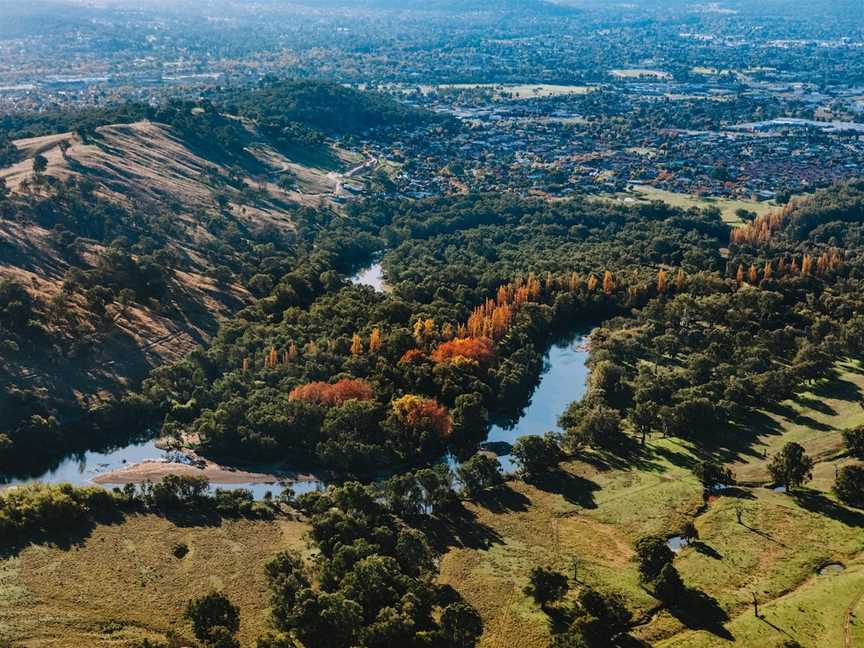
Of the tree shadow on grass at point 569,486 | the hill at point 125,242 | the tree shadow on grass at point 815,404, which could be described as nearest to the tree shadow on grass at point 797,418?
the tree shadow on grass at point 815,404

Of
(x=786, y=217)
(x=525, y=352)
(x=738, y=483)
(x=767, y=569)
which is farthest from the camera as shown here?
(x=786, y=217)

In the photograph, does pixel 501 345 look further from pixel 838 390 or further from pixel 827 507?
pixel 827 507

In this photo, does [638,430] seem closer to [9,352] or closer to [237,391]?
[237,391]

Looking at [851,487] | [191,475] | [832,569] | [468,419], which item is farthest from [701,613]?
[191,475]

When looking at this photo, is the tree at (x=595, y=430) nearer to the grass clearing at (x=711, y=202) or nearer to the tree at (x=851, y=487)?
the tree at (x=851, y=487)

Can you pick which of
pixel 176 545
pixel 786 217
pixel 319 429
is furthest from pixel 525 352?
pixel 786 217

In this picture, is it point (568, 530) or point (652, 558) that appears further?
point (568, 530)
